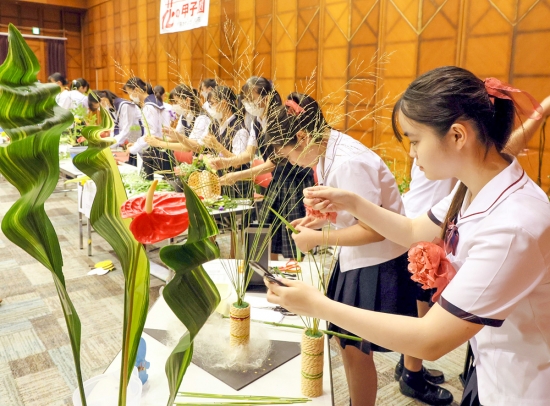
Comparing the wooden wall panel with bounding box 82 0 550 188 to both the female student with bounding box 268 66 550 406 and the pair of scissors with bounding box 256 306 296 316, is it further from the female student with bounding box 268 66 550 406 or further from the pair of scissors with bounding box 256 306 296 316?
the pair of scissors with bounding box 256 306 296 316

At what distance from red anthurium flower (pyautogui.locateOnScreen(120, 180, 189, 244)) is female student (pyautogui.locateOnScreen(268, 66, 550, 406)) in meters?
0.41

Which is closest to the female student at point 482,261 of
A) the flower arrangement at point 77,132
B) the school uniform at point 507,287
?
the school uniform at point 507,287

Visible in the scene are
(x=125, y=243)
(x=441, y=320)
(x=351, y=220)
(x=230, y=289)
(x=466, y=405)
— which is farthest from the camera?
(x=351, y=220)

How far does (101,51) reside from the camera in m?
12.5

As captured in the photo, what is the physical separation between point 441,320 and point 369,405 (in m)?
1.04

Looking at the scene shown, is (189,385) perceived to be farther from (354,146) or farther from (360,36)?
(360,36)

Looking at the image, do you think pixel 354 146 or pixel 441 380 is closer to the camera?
pixel 354 146

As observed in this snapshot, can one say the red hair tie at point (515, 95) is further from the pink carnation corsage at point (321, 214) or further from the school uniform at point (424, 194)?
the school uniform at point (424, 194)

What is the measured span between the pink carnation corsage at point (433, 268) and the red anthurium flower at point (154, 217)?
57 centimetres

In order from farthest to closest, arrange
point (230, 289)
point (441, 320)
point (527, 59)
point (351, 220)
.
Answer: point (527, 59)
point (351, 220)
point (230, 289)
point (441, 320)

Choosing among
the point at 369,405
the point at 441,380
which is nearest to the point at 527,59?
the point at 441,380

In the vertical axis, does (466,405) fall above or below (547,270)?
below

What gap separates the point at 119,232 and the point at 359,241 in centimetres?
108

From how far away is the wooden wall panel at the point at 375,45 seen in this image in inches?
159
